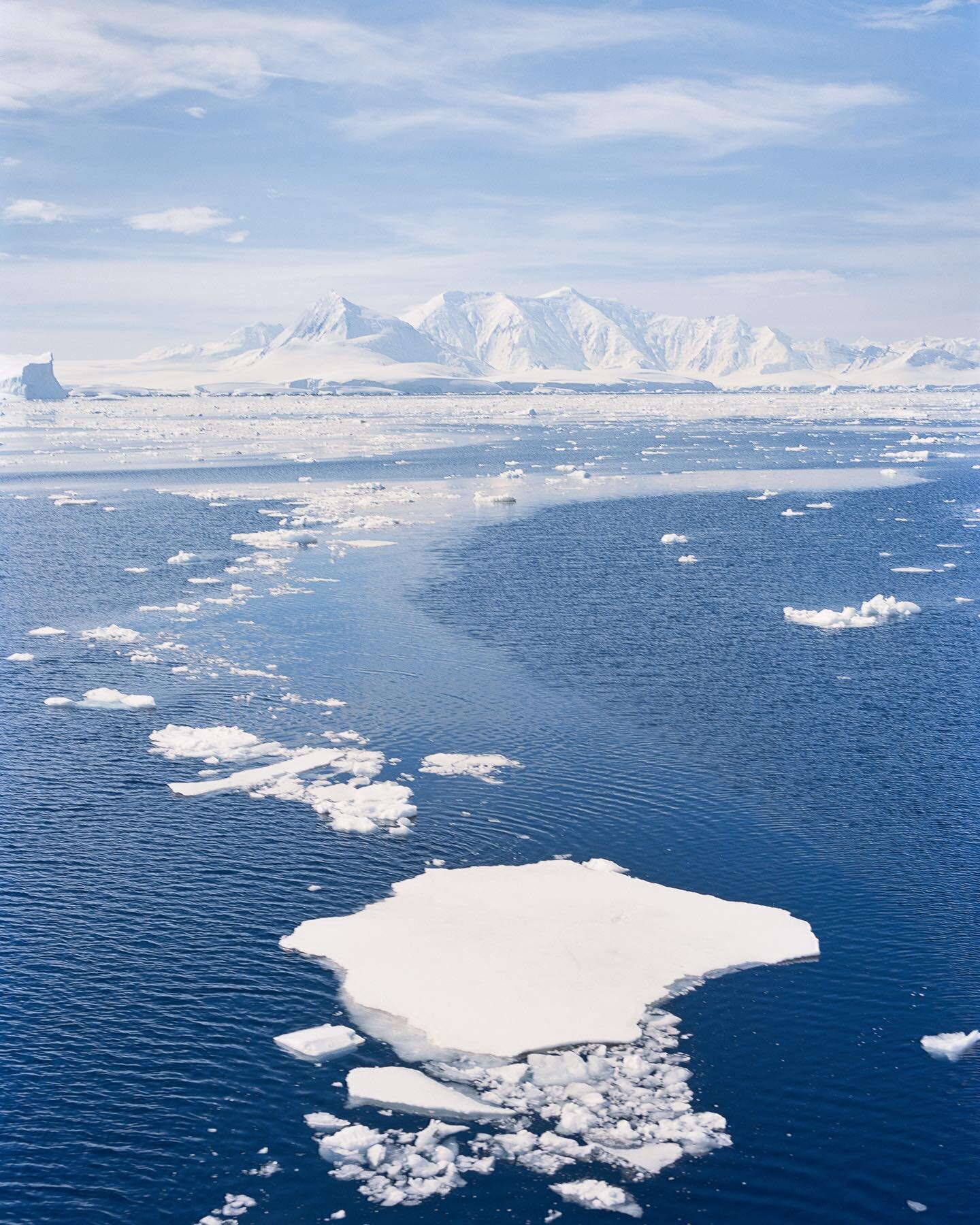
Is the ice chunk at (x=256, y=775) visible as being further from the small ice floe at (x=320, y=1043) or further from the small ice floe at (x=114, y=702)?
the small ice floe at (x=320, y=1043)

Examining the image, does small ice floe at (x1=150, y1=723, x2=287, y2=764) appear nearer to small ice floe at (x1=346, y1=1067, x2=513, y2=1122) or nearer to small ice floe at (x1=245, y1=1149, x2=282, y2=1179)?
small ice floe at (x1=346, y1=1067, x2=513, y2=1122)

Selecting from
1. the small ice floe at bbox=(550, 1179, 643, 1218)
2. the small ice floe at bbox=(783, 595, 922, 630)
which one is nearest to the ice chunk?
the small ice floe at bbox=(550, 1179, 643, 1218)

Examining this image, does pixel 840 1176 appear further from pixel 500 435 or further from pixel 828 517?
pixel 500 435

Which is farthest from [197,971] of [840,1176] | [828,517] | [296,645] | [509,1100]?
[828,517]

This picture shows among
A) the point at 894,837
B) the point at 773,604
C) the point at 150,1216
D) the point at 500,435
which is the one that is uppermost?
the point at 500,435

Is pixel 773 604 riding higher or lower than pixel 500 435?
lower

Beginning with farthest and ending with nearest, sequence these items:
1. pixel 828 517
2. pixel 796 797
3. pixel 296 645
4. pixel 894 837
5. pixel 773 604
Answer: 1. pixel 828 517
2. pixel 773 604
3. pixel 296 645
4. pixel 796 797
5. pixel 894 837

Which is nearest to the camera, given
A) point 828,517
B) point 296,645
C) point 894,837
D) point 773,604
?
point 894,837
